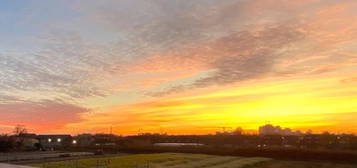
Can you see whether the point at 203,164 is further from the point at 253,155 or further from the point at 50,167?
the point at 253,155

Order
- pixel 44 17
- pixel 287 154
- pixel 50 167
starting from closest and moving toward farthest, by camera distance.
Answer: pixel 44 17 → pixel 50 167 → pixel 287 154

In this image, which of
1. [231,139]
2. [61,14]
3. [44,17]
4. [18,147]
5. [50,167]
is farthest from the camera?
[231,139]

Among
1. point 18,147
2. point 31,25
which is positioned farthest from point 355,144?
point 31,25

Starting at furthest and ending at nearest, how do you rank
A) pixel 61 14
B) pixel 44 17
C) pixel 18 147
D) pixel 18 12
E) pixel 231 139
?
pixel 231 139 < pixel 18 147 < pixel 44 17 < pixel 61 14 < pixel 18 12

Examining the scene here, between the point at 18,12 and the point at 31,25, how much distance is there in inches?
124

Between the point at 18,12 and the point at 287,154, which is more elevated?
the point at 18,12

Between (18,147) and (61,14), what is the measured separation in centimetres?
4199

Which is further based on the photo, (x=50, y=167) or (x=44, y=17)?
(x=50, y=167)

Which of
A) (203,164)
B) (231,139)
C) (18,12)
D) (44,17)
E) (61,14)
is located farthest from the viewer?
(231,139)

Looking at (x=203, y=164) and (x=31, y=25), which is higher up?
(x=31, y=25)

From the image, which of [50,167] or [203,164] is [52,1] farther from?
[203,164]

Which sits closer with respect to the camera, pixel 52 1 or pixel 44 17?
pixel 52 1

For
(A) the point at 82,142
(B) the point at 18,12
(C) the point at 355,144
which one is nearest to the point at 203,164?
(B) the point at 18,12

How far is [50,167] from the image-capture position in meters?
25.9
